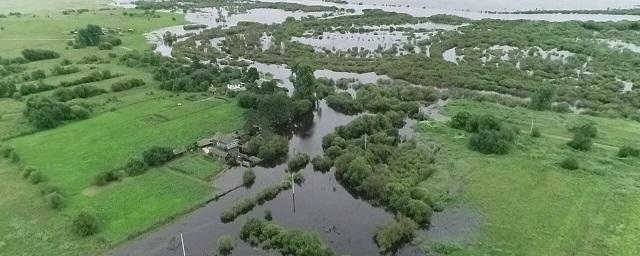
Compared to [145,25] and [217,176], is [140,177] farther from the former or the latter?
[145,25]

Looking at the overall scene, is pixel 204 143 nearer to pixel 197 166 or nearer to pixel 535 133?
pixel 197 166

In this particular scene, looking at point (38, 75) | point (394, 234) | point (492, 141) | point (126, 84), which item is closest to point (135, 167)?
point (394, 234)

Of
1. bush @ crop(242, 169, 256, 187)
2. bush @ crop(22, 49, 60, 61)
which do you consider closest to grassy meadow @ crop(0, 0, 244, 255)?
bush @ crop(242, 169, 256, 187)

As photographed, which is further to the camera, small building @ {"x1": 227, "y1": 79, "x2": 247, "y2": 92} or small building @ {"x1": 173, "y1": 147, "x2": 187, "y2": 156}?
small building @ {"x1": 227, "y1": 79, "x2": 247, "y2": 92}

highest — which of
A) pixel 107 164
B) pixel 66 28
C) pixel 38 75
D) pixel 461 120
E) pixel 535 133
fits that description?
pixel 66 28

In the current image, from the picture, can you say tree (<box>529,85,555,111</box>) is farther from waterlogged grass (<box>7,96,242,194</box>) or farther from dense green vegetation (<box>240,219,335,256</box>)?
dense green vegetation (<box>240,219,335,256</box>)

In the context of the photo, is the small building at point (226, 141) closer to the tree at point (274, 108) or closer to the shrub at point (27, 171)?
the tree at point (274, 108)

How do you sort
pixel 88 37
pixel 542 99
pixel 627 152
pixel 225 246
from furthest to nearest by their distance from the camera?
1. pixel 88 37
2. pixel 542 99
3. pixel 627 152
4. pixel 225 246

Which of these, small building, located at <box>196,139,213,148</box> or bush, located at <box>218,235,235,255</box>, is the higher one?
small building, located at <box>196,139,213,148</box>
